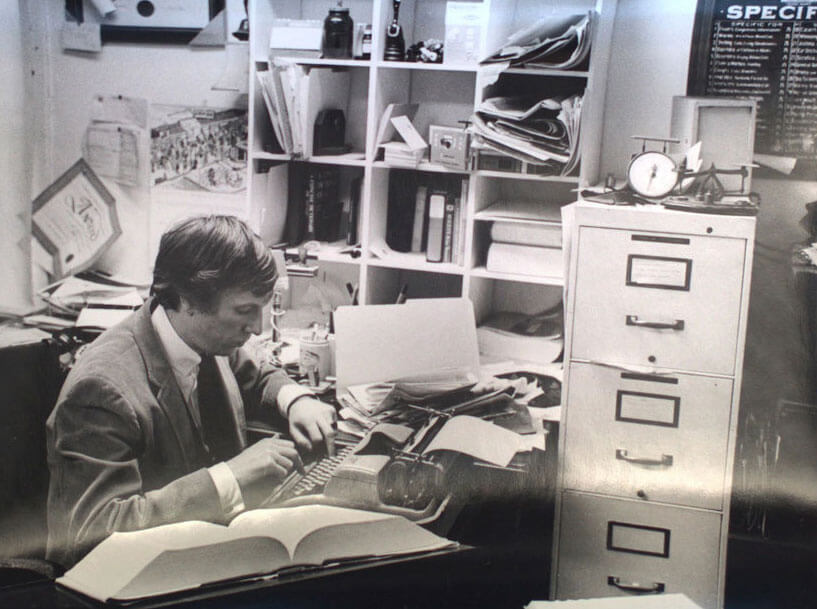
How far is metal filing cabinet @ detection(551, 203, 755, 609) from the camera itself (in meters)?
1.75

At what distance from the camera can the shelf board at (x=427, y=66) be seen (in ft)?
5.89

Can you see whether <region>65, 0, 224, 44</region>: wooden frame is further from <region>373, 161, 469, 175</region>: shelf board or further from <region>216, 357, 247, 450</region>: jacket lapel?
<region>216, 357, 247, 450</region>: jacket lapel

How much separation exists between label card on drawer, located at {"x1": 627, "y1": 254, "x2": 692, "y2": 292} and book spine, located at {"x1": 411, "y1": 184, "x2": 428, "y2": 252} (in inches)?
16.7

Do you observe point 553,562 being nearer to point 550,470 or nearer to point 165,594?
point 550,470

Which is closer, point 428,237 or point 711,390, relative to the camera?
point 711,390

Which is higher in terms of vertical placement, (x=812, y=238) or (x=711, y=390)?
(x=812, y=238)

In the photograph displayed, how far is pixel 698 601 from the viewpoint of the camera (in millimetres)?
1932

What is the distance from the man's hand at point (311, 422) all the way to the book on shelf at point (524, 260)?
44 cm

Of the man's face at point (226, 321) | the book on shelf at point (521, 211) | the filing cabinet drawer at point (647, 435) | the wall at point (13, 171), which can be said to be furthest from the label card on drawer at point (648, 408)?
the wall at point (13, 171)

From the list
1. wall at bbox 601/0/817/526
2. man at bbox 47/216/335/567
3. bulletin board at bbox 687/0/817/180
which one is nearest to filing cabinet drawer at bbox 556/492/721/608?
wall at bbox 601/0/817/526

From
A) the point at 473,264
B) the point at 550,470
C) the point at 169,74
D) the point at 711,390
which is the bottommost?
the point at 550,470

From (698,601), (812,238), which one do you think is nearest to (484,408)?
(698,601)

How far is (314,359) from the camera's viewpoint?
6.33 ft

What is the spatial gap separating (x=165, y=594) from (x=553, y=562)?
782mm
